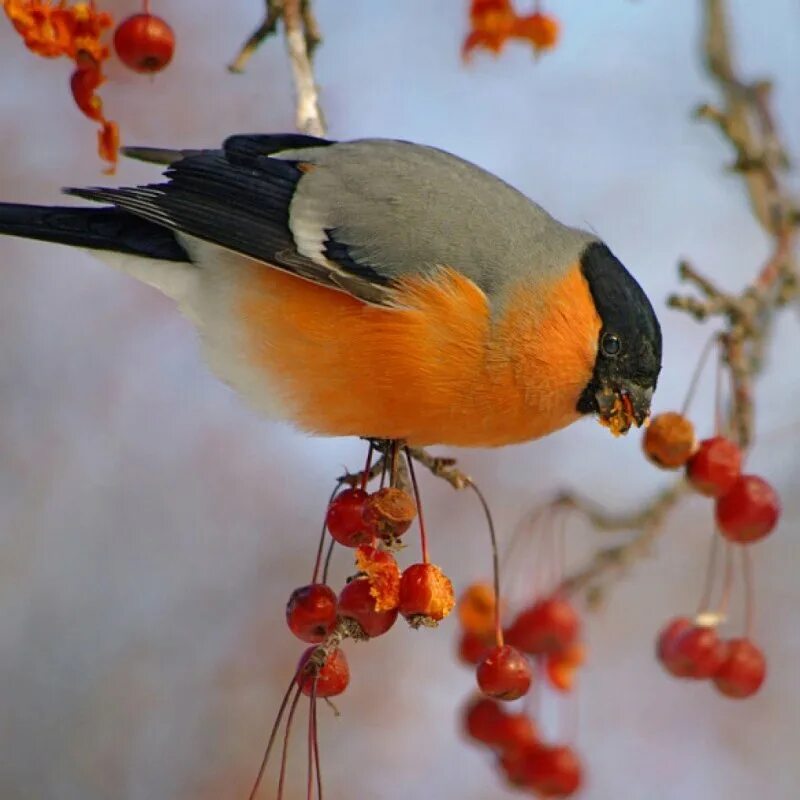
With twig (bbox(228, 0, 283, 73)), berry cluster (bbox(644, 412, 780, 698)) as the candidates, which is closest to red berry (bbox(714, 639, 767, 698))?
berry cluster (bbox(644, 412, 780, 698))

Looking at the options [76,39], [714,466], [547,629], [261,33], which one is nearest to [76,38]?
[76,39]

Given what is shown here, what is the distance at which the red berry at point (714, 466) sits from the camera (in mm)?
2508

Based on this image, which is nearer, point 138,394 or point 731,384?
point 731,384

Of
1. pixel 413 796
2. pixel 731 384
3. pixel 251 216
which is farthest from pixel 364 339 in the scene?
pixel 413 796

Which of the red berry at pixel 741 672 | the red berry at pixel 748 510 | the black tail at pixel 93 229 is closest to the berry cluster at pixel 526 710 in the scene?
the red berry at pixel 741 672

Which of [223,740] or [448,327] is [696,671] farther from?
[223,740]

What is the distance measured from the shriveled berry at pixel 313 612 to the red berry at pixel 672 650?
35.3 inches

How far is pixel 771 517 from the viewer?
2.53 metres

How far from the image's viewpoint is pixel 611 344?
2.33 m

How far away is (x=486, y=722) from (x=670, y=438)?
0.75 metres

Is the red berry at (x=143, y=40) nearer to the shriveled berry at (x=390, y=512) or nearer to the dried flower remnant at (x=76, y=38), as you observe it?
the dried flower remnant at (x=76, y=38)

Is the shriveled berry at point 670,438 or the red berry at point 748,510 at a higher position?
the shriveled berry at point 670,438

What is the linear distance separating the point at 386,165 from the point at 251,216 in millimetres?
266

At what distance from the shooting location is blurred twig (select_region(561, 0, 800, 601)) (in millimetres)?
2570
